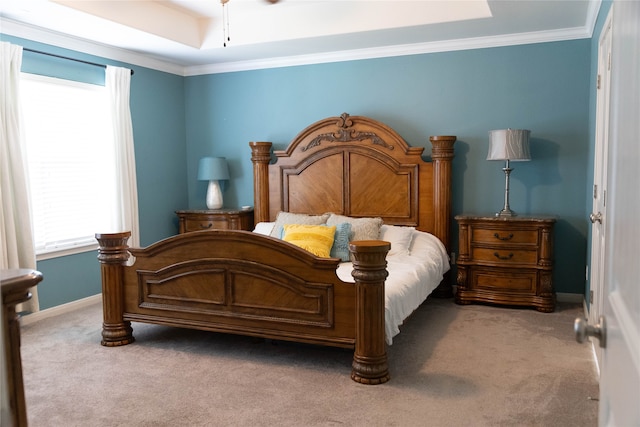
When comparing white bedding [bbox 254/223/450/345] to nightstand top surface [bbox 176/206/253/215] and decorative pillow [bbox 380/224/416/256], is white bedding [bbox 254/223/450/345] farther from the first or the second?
nightstand top surface [bbox 176/206/253/215]

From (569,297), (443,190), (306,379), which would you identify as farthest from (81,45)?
(569,297)

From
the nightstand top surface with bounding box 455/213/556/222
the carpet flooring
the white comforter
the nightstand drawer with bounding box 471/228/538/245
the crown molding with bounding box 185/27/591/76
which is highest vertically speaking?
the crown molding with bounding box 185/27/591/76

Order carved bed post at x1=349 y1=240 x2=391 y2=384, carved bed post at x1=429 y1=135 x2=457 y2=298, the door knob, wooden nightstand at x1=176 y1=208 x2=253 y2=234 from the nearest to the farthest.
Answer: the door knob, carved bed post at x1=349 y1=240 x2=391 y2=384, carved bed post at x1=429 y1=135 x2=457 y2=298, wooden nightstand at x1=176 y1=208 x2=253 y2=234

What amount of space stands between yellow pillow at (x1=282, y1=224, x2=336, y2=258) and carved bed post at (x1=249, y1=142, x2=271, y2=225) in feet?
3.97

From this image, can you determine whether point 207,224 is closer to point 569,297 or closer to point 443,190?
point 443,190

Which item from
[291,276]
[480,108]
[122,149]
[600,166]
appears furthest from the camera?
[122,149]

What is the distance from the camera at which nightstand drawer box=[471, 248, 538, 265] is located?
4578 mm

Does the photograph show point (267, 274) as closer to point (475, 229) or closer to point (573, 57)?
point (475, 229)

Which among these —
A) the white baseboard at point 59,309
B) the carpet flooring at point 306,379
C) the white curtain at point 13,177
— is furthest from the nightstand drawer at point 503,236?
the white curtain at point 13,177

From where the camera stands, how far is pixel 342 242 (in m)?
4.43

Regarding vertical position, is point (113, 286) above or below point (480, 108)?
below

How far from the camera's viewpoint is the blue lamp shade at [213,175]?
5824mm

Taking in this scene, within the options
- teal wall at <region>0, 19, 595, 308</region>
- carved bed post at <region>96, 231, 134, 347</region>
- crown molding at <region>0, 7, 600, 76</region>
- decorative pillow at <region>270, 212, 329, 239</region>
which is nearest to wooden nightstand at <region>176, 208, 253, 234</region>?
teal wall at <region>0, 19, 595, 308</region>

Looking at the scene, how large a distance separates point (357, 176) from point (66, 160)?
264 cm
